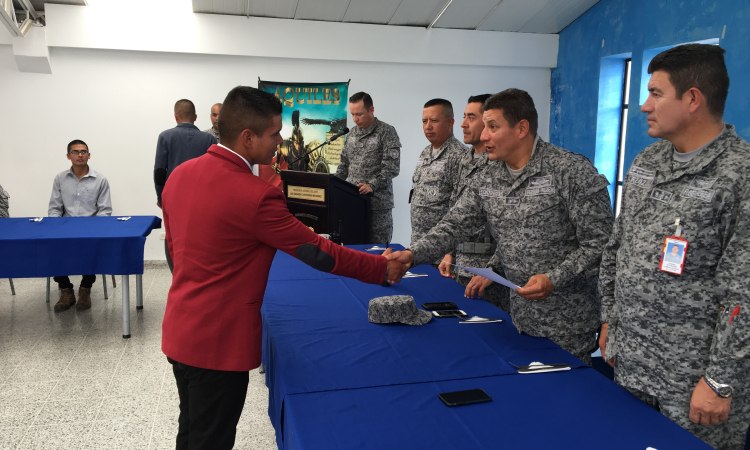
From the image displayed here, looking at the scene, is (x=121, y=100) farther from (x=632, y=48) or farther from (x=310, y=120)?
(x=632, y=48)

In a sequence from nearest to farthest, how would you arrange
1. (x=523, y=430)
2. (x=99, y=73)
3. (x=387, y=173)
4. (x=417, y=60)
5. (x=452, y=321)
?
(x=523, y=430)
(x=452, y=321)
(x=387, y=173)
(x=99, y=73)
(x=417, y=60)

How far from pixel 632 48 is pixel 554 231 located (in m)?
4.57

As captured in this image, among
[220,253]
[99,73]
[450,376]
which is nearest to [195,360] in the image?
[220,253]

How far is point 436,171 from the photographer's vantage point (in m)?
3.53

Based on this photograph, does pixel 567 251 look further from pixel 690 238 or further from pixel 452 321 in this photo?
pixel 690 238

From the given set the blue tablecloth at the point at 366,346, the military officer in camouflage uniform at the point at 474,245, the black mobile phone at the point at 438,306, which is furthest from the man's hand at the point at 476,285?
the military officer in camouflage uniform at the point at 474,245

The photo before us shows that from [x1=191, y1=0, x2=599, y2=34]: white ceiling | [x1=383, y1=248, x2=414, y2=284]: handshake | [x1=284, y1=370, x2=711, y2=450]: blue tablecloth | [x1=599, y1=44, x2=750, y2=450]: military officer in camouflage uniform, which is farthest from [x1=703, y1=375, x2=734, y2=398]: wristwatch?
[x1=191, y1=0, x2=599, y2=34]: white ceiling

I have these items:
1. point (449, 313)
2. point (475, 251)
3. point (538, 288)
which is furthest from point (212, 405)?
point (475, 251)

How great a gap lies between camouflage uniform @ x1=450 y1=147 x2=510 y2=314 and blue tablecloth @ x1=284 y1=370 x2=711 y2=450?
1.31 metres

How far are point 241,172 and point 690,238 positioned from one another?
1.25 meters

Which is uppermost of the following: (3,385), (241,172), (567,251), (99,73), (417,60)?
(417,60)

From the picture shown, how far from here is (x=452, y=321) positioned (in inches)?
78.3

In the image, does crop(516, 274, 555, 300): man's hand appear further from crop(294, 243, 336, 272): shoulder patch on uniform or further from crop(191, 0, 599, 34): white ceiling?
crop(191, 0, 599, 34): white ceiling

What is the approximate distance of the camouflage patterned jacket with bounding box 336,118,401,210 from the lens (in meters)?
4.65
